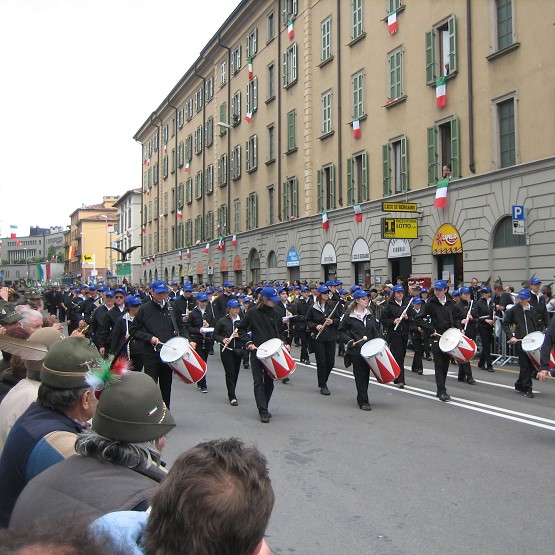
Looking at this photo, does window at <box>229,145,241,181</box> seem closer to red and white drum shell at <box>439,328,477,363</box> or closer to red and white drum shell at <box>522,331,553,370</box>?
red and white drum shell at <box>439,328,477,363</box>

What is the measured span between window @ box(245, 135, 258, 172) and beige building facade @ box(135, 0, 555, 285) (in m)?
0.12

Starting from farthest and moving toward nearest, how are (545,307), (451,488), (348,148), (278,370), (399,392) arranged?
(348,148)
(545,307)
(399,392)
(278,370)
(451,488)

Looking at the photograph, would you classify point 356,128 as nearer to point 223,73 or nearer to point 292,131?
point 292,131

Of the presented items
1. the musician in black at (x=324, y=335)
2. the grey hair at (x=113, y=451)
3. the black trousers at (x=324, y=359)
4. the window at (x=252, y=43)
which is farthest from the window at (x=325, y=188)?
the grey hair at (x=113, y=451)

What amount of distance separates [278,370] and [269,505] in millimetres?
7648

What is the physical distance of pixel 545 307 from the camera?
15.1 m

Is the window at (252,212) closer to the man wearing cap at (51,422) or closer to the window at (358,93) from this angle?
the window at (358,93)

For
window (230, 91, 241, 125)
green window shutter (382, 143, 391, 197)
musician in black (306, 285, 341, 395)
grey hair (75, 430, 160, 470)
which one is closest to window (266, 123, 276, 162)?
window (230, 91, 241, 125)

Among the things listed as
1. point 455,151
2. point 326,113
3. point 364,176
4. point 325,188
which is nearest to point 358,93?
point 326,113

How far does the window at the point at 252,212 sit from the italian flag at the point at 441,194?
18.6m

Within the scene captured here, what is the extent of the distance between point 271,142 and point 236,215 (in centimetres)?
722

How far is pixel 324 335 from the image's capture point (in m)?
12.0

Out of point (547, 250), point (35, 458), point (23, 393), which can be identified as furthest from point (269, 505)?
point (547, 250)

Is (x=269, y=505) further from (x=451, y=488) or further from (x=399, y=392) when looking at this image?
(x=399, y=392)
